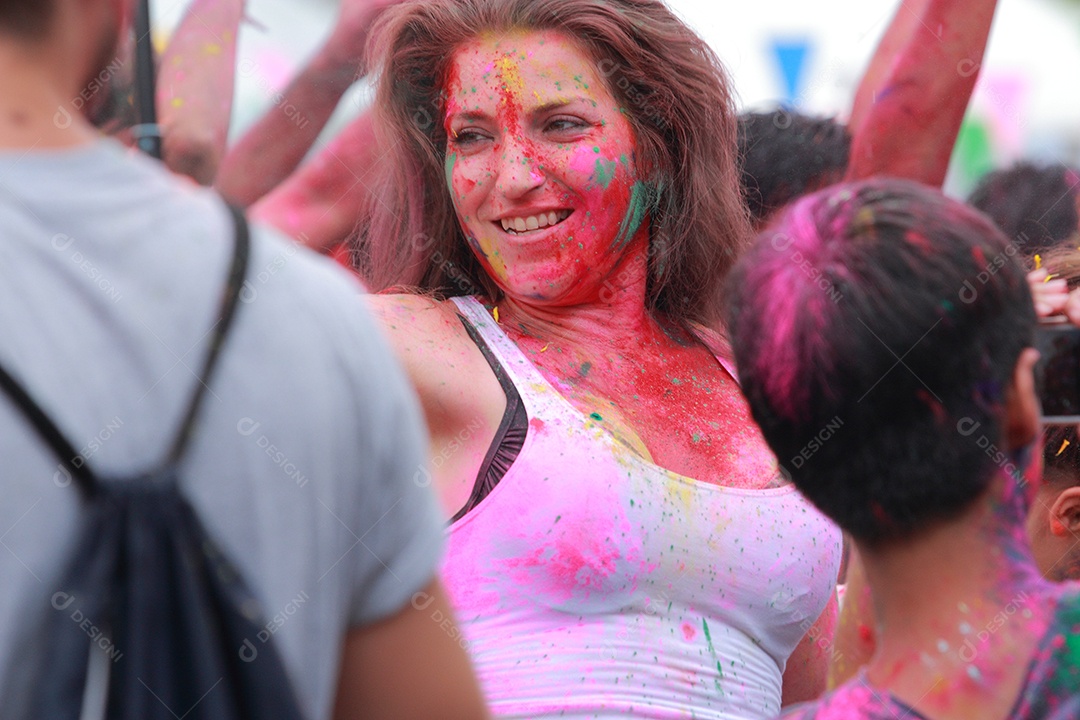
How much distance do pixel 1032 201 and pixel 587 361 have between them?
2223mm

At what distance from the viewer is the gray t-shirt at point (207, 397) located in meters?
0.78

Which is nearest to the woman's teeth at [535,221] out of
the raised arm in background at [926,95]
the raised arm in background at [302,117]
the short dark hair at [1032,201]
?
the raised arm in background at [926,95]

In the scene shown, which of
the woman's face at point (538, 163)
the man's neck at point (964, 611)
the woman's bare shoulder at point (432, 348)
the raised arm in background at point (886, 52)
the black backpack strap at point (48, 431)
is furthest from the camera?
the raised arm in background at point (886, 52)

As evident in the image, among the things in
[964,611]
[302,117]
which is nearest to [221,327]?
[964,611]

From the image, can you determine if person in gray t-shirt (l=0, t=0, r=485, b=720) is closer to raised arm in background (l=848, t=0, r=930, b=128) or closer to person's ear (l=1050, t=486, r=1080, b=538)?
person's ear (l=1050, t=486, r=1080, b=538)

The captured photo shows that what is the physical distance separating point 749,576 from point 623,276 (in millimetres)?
646

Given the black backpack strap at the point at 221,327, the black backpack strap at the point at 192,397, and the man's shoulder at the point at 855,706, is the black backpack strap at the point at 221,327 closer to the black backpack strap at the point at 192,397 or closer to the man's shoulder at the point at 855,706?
the black backpack strap at the point at 192,397

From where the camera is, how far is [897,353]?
1.05 m

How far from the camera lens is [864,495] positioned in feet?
3.61

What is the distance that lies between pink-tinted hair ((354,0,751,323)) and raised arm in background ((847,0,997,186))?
0.86m

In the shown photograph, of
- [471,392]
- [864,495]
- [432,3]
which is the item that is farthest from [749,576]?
[432,3]

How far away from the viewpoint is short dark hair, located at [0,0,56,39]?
82 centimetres

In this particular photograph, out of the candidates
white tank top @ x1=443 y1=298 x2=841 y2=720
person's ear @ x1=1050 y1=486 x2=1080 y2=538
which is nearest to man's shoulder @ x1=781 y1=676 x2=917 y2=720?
white tank top @ x1=443 y1=298 x2=841 y2=720

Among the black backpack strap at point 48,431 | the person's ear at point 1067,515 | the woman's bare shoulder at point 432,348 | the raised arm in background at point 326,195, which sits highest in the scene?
the black backpack strap at point 48,431
